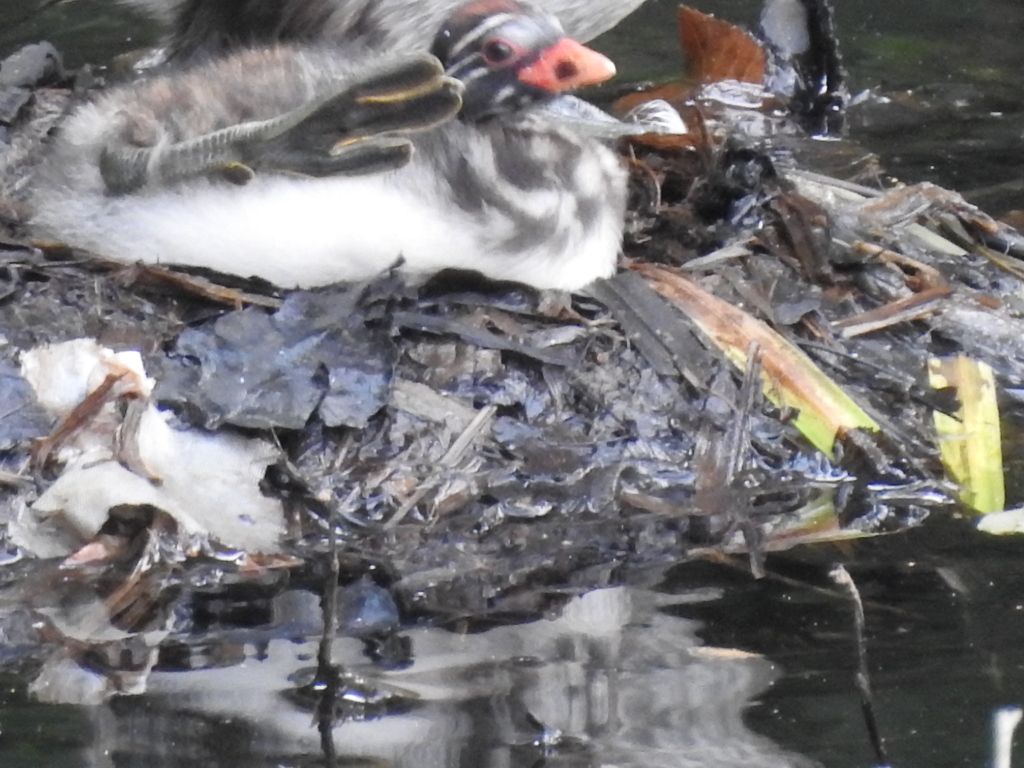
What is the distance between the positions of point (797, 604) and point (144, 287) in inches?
50.2

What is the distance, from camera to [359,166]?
277 centimetres

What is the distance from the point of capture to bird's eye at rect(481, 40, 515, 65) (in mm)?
2977

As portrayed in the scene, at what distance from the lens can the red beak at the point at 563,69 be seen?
2.97m

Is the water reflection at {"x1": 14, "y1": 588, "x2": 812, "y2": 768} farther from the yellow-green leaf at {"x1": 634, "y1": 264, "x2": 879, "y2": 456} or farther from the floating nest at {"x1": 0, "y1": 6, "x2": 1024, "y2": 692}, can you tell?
the yellow-green leaf at {"x1": 634, "y1": 264, "x2": 879, "y2": 456}

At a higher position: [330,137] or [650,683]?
[330,137]

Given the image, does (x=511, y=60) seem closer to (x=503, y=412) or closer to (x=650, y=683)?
(x=503, y=412)

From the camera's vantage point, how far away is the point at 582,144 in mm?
3150

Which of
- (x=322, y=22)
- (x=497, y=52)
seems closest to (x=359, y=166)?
(x=497, y=52)

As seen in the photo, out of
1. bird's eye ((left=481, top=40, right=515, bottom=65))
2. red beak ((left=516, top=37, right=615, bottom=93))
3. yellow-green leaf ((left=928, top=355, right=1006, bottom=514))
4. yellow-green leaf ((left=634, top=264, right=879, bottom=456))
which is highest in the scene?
bird's eye ((left=481, top=40, right=515, bottom=65))

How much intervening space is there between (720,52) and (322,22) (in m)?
1.27

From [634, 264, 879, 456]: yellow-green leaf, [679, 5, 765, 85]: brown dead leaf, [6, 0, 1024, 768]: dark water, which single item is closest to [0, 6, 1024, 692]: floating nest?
[634, 264, 879, 456]: yellow-green leaf

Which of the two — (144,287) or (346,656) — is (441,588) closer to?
(346,656)

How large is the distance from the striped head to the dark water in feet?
2.95

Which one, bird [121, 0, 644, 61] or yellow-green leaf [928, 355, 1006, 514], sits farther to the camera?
bird [121, 0, 644, 61]
